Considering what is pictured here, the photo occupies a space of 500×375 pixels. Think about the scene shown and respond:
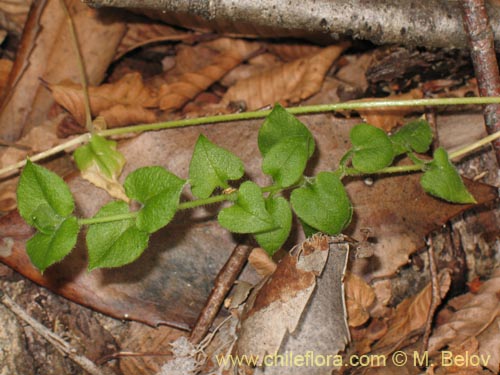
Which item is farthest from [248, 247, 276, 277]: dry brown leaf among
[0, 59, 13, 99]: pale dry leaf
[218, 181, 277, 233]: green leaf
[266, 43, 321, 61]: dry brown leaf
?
[0, 59, 13, 99]: pale dry leaf

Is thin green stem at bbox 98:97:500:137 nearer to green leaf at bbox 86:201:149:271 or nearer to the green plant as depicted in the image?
the green plant

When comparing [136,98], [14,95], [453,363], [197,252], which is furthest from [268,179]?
[14,95]

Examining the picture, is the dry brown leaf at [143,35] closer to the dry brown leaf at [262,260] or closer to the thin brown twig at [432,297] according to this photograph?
the dry brown leaf at [262,260]

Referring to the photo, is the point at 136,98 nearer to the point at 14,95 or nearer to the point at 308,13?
Answer: the point at 14,95

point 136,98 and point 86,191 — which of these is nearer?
point 86,191

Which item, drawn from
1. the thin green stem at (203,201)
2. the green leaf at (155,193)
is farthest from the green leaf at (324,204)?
the green leaf at (155,193)

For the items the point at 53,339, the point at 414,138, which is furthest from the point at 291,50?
the point at 53,339
